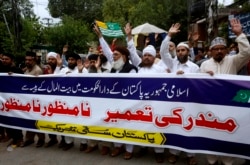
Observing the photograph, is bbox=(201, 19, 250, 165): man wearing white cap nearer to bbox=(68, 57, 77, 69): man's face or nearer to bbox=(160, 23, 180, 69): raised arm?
bbox=(160, 23, 180, 69): raised arm

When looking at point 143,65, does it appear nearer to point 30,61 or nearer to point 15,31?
point 30,61

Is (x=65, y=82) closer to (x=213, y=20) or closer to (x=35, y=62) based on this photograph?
(x=35, y=62)

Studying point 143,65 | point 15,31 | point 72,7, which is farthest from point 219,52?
point 72,7

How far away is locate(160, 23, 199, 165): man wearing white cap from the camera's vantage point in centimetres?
502

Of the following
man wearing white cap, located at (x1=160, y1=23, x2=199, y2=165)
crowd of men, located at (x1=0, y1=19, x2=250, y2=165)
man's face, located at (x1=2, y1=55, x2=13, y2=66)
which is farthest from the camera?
man's face, located at (x1=2, y1=55, x2=13, y2=66)

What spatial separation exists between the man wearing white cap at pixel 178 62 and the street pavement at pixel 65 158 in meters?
0.13

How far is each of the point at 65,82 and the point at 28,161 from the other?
1346 mm

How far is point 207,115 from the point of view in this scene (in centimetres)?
451

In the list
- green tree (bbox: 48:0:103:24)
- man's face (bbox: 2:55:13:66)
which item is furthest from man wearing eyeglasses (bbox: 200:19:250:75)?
green tree (bbox: 48:0:103:24)

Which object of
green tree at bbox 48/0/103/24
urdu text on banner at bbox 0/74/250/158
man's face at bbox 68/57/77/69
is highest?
green tree at bbox 48/0/103/24

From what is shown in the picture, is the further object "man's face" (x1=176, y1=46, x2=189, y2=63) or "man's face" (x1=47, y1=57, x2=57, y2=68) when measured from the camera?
"man's face" (x1=47, y1=57, x2=57, y2=68)

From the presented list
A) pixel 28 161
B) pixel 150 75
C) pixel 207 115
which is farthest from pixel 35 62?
pixel 207 115

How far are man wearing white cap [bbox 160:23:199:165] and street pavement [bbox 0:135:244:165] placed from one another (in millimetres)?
130

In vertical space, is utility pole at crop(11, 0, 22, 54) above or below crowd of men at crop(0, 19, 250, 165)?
above
